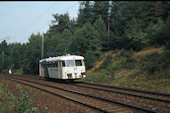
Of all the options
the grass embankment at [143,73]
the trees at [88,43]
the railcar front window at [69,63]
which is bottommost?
the grass embankment at [143,73]

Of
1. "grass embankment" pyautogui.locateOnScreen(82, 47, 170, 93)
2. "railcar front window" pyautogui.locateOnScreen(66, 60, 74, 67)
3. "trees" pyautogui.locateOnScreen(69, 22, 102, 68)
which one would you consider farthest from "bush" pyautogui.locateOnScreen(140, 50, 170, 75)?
"trees" pyautogui.locateOnScreen(69, 22, 102, 68)

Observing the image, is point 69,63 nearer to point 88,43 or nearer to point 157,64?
point 157,64

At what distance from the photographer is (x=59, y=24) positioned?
2731 inches

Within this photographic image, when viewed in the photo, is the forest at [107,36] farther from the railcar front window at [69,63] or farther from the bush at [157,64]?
the railcar front window at [69,63]

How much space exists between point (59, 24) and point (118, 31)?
128 feet

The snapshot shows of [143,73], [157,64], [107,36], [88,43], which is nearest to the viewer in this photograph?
Answer: [157,64]

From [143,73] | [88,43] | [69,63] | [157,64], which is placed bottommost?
[143,73]

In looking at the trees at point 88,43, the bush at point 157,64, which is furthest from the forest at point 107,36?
the bush at point 157,64

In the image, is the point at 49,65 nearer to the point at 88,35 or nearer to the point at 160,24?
the point at 88,35

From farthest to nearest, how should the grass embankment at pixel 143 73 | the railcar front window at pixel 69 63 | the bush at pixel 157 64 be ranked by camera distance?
1. the railcar front window at pixel 69 63
2. the bush at pixel 157 64
3. the grass embankment at pixel 143 73

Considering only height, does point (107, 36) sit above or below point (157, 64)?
above

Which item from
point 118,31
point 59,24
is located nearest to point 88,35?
point 118,31

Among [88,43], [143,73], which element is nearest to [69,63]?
[143,73]

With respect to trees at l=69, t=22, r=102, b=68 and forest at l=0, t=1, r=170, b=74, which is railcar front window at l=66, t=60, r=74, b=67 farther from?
trees at l=69, t=22, r=102, b=68
